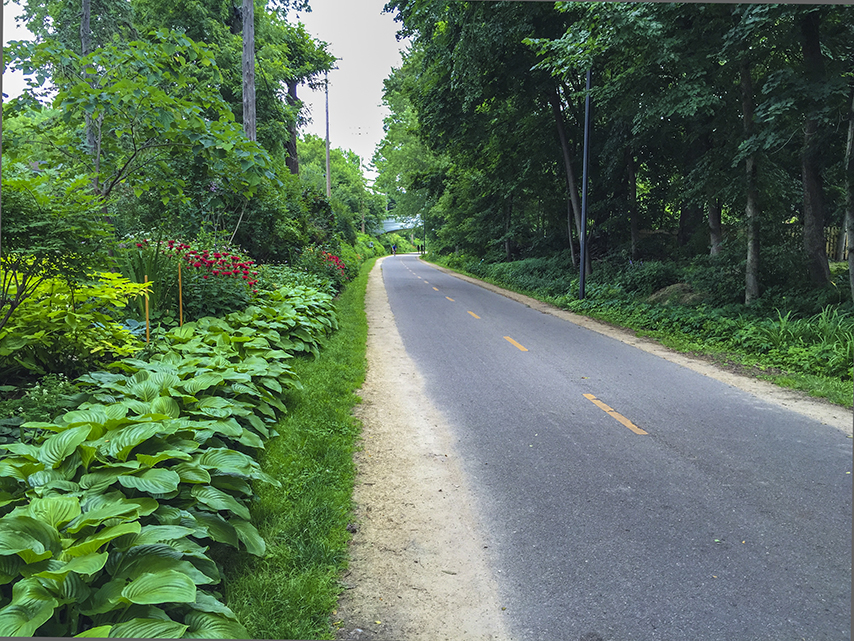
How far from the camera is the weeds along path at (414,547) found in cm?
255

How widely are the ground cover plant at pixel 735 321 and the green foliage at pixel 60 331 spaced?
790 cm

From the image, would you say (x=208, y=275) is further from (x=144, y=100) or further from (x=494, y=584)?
(x=494, y=584)

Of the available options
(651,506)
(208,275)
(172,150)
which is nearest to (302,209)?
(208,275)

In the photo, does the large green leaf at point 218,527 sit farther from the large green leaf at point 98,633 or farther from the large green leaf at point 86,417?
the large green leaf at point 86,417

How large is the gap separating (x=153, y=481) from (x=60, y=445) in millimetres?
651

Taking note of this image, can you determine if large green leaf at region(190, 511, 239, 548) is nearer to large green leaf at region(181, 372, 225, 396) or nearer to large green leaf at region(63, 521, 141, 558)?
large green leaf at region(63, 521, 141, 558)

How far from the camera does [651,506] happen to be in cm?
364

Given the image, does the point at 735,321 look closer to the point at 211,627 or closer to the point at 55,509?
the point at 211,627

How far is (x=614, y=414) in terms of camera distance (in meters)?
5.63

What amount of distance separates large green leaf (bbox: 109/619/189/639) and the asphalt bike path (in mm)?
1511

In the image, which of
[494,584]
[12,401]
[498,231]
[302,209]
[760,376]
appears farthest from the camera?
[498,231]

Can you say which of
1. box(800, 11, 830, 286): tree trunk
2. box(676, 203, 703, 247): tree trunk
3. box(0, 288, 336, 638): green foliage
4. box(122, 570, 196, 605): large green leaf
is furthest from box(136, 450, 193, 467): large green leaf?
box(676, 203, 703, 247): tree trunk

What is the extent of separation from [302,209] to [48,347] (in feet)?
46.2

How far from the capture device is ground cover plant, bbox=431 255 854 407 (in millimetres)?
7523
